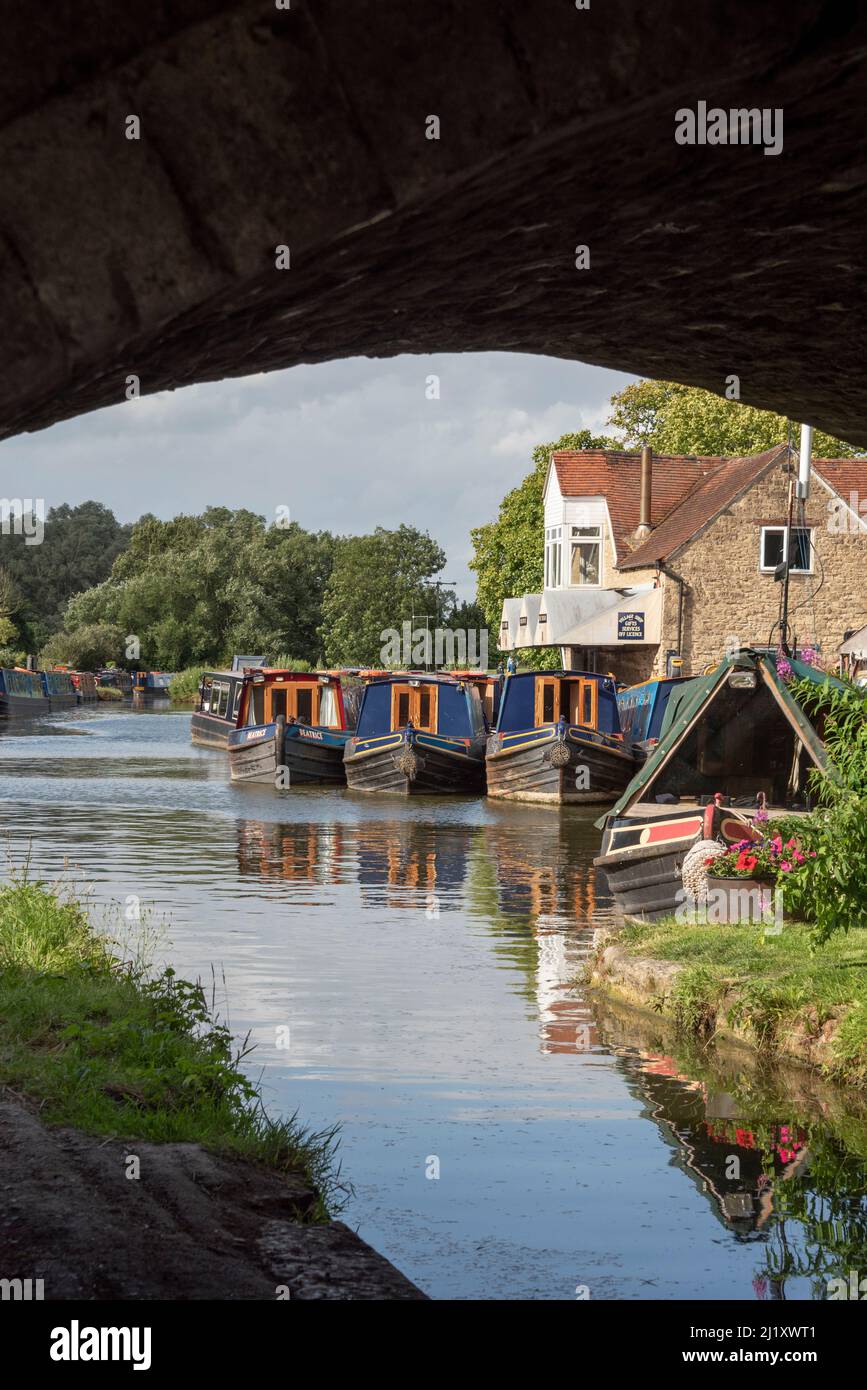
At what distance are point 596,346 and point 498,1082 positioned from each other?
6.79 metres

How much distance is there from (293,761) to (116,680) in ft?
206

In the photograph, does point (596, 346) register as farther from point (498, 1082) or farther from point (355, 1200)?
point (498, 1082)

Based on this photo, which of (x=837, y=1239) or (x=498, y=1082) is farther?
(x=498, y=1082)

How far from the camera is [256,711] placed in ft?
123

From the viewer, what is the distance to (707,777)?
57.2ft

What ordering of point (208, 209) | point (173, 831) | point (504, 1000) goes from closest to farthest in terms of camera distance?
point (208, 209)
point (504, 1000)
point (173, 831)

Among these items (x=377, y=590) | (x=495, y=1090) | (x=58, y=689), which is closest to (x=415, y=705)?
(x=495, y=1090)

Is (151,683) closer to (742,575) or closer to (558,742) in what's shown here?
(742,575)

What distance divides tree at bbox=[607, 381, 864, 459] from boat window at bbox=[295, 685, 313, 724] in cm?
1695

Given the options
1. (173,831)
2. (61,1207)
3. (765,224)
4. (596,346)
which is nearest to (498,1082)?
(61,1207)

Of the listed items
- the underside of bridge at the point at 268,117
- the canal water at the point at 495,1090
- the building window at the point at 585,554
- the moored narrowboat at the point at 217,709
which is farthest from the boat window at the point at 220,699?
the underside of bridge at the point at 268,117

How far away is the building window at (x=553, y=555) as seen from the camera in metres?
47.5

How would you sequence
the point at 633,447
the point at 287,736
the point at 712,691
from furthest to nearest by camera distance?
the point at 633,447
the point at 287,736
the point at 712,691

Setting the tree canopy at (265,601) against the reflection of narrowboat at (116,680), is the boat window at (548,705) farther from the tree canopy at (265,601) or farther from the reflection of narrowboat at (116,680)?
the reflection of narrowboat at (116,680)
